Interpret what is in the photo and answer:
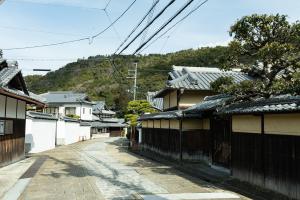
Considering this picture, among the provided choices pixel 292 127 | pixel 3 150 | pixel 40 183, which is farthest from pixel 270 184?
pixel 3 150

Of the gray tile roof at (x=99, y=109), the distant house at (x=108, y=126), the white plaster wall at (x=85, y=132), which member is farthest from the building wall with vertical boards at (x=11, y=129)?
the gray tile roof at (x=99, y=109)

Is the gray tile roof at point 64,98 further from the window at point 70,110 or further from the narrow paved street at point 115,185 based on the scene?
the narrow paved street at point 115,185

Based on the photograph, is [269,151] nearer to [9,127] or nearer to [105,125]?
[9,127]

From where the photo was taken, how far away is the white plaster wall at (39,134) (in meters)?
33.7

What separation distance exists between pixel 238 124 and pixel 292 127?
4.44 metres

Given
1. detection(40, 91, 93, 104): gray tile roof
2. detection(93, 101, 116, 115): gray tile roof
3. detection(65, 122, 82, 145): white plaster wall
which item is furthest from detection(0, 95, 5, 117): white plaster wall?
detection(93, 101, 116, 115): gray tile roof

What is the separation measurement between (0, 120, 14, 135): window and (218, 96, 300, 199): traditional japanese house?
11684mm

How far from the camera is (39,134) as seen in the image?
36.6m

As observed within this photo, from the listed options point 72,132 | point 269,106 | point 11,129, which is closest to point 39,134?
point 11,129

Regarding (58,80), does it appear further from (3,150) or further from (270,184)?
(270,184)

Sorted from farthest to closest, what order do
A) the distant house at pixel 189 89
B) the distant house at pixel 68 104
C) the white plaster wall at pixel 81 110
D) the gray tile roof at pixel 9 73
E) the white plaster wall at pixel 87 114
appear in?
the white plaster wall at pixel 87 114, the white plaster wall at pixel 81 110, the distant house at pixel 68 104, the distant house at pixel 189 89, the gray tile roof at pixel 9 73

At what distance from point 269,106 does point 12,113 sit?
16.1 meters

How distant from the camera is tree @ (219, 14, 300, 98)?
1521 centimetres

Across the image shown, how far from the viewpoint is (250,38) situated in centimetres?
1622
